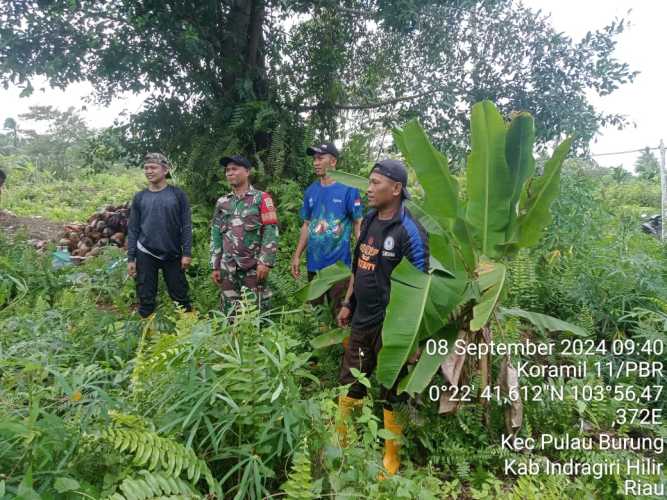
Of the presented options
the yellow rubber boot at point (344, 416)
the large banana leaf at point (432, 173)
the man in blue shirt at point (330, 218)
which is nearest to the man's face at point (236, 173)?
the man in blue shirt at point (330, 218)

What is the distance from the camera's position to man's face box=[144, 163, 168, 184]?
4.05 metres

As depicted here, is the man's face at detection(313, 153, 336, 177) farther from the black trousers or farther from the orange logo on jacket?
the black trousers

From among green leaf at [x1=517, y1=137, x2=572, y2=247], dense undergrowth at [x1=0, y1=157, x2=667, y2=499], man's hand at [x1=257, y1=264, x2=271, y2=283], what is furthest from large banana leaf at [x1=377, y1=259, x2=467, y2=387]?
man's hand at [x1=257, y1=264, x2=271, y2=283]

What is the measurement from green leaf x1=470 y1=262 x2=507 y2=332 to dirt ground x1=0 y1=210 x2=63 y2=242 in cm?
888

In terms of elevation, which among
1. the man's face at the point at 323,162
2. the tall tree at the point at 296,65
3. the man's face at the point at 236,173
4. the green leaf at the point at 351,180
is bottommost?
the green leaf at the point at 351,180

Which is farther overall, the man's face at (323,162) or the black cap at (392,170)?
the man's face at (323,162)

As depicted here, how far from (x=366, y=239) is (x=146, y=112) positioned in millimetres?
5605

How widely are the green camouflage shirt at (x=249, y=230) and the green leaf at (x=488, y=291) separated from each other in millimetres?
1896

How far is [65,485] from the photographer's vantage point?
4.86ft

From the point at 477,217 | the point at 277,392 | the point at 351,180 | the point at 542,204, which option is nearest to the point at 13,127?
the point at 351,180

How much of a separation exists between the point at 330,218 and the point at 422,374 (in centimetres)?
181

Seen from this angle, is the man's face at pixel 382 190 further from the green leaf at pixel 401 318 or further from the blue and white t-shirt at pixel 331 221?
the blue and white t-shirt at pixel 331 221

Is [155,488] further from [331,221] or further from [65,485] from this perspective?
[331,221]

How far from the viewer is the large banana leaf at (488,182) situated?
269cm
